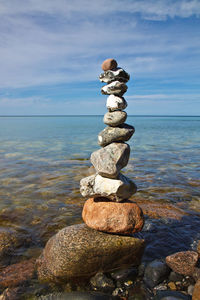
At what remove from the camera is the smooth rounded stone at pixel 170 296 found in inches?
169

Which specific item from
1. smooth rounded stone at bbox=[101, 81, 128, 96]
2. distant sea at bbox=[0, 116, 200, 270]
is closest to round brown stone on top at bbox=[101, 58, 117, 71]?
smooth rounded stone at bbox=[101, 81, 128, 96]

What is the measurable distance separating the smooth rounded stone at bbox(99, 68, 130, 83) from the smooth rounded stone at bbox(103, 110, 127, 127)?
0.82 m

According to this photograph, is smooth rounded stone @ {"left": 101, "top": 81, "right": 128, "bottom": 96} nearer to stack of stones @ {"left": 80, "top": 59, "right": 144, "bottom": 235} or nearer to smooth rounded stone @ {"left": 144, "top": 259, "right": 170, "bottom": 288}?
stack of stones @ {"left": 80, "top": 59, "right": 144, "bottom": 235}

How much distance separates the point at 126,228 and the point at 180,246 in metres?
1.87

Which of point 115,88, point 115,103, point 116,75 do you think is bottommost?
point 115,103

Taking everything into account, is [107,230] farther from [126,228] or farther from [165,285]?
[165,285]

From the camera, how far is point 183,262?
5117 mm

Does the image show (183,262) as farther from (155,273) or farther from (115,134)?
(115,134)

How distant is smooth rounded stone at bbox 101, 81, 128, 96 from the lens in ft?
19.7

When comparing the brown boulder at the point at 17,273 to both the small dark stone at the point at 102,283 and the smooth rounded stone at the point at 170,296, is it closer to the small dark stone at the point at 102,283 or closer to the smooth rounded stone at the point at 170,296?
the small dark stone at the point at 102,283

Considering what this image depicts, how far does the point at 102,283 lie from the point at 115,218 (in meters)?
1.38

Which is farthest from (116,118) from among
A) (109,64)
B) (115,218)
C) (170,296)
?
(170,296)

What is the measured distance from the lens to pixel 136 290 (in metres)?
4.80

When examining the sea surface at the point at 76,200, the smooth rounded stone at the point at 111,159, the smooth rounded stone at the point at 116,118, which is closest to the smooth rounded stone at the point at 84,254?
the sea surface at the point at 76,200
